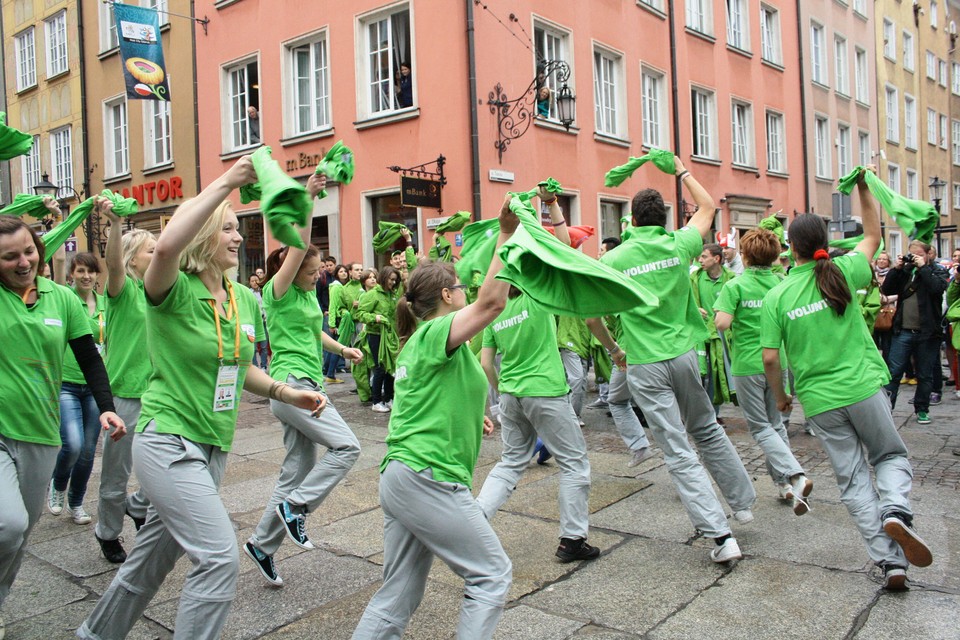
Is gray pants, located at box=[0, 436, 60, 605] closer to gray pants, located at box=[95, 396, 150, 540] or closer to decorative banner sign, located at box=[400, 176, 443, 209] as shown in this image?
gray pants, located at box=[95, 396, 150, 540]

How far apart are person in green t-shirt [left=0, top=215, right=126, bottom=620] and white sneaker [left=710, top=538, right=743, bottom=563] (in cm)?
305

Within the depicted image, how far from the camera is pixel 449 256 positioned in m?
6.39

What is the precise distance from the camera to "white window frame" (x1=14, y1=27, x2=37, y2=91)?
984 inches

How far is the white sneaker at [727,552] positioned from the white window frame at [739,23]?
20.9 m

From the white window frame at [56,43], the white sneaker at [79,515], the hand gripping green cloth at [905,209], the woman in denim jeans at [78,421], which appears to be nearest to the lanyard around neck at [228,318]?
the woman in denim jeans at [78,421]

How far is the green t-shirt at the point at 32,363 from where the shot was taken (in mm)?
3404

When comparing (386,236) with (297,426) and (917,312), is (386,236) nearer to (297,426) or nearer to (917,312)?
(297,426)

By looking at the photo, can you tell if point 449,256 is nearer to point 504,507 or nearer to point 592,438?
point 504,507

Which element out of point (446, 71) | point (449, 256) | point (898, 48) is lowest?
point (449, 256)

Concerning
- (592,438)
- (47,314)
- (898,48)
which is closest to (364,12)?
(592,438)

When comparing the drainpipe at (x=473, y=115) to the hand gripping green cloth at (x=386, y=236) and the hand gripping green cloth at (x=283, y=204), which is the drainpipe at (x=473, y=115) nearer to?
the hand gripping green cloth at (x=386, y=236)

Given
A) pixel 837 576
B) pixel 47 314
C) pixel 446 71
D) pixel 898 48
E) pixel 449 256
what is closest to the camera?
pixel 47 314

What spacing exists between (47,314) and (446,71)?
12.2 meters

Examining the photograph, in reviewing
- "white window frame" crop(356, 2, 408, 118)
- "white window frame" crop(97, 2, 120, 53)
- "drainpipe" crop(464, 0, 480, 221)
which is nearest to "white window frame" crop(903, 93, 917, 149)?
"drainpipe" crop(464, 0, 480, 221)
